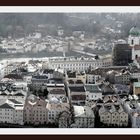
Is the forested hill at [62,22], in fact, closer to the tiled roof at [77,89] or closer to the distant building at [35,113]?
the tiled roof at [77,89]

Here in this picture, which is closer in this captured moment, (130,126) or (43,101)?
(130,126)

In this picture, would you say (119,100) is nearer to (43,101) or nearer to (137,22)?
(43,101)

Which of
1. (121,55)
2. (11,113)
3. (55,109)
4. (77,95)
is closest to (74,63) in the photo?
(121,55)

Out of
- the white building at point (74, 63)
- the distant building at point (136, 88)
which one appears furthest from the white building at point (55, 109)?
the white building at point (74, 63)

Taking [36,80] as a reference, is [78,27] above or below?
above

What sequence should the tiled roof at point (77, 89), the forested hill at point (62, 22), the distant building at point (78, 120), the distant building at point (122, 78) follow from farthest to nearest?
1. the distant building at point (122, 78)
2. the forested hill at point (62, 22)
3. the tiled roof at point (77, 89)
4. the distant building at point (78, 120)

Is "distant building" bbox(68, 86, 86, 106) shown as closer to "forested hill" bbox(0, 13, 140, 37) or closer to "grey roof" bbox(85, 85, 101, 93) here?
"grey roof" bbox(85, 85, 101, 93)

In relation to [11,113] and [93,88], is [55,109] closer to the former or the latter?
[11,113]

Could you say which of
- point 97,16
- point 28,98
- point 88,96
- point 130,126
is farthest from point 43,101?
point 97,16

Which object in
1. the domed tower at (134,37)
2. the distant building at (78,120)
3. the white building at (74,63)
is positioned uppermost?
the domed tower at (134,37)
